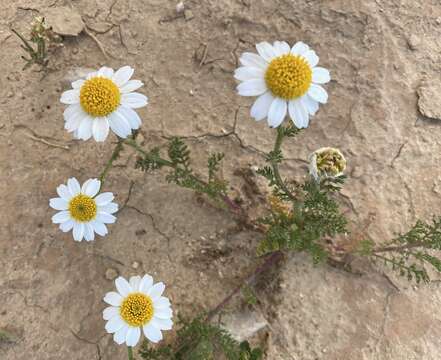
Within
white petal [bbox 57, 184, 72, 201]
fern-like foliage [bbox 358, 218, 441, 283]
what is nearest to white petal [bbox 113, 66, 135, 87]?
white petal [bbox 57, 184, 72, 201]

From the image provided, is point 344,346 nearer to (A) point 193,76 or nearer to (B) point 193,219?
(B) point 193,219

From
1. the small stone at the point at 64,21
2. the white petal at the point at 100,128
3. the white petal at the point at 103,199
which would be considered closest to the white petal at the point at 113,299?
the white petal at the point at 103,199

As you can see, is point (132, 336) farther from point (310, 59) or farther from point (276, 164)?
point (310, 59)

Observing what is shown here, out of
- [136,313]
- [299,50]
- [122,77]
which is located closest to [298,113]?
[299,50]

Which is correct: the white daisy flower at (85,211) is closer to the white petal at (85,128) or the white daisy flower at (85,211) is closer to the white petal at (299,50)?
the white petal at (85,128)

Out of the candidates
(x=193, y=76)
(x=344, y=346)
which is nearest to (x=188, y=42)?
(x=193, y=76)

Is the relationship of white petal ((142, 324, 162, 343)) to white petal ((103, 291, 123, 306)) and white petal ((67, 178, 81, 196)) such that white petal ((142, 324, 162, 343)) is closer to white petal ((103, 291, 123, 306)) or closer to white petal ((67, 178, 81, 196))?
white petal ((103, 291, 123, 306))

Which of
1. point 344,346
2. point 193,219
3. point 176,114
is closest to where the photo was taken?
point 344,346
